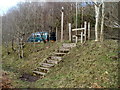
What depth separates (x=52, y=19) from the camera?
19.2 m

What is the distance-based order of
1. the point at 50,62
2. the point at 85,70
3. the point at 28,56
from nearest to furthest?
the point at 85,70 → the point at 50,62 → the point at 28,56

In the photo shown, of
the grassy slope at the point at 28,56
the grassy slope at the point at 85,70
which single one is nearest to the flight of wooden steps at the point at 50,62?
the grassy slope at the point at 85,70

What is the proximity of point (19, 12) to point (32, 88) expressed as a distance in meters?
11.9

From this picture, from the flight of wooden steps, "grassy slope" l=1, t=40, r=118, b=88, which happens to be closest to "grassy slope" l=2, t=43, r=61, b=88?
the flight of wooden steps

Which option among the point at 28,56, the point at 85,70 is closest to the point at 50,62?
the point at 85,70

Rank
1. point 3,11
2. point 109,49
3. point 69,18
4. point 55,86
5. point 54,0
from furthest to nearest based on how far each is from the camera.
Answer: point 54,0, point 69,18, point 3,11, point 109,49, point 55,86

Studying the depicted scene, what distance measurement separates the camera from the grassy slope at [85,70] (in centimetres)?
528

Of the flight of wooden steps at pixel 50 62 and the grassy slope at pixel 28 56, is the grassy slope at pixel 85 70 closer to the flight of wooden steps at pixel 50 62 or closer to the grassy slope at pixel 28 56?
the flight of wooden steps at pixel 50 62

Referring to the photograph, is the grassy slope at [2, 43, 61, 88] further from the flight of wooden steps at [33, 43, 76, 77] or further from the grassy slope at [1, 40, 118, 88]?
the grassy slope at [1, 40, 118, 88]

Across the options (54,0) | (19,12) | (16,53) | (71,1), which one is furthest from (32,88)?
(54,0)

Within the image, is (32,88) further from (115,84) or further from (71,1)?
(71,1)

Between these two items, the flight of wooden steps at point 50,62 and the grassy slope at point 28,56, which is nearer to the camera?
the flight of wooden steps at point 50,62

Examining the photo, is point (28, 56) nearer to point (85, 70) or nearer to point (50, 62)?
point (50, 62)

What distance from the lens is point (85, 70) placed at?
245 inches
